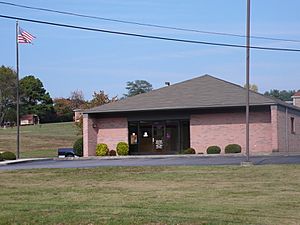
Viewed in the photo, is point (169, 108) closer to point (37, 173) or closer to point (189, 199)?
point (37, 173)

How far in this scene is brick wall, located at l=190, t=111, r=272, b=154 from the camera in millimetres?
42094

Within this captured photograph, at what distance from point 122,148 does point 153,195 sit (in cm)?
2824

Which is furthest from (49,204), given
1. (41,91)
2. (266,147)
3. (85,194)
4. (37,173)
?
(41,91)

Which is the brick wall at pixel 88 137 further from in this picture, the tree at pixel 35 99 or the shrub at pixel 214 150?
the tree at pixel 35 99

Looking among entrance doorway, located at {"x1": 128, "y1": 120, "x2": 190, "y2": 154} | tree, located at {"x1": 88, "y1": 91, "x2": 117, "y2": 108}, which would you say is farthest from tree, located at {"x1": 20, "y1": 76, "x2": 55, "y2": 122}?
entrance doorway, located at {"x1": 128, "y1": 120, "x2": 190, "y2": 154}

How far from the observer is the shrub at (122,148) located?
45.3 meters

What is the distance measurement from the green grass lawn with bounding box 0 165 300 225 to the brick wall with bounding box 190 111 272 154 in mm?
16014

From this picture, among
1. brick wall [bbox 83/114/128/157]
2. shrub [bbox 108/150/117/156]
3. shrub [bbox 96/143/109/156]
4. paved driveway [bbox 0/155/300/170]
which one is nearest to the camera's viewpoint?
paved driveway [bbox 0/155/300/170]

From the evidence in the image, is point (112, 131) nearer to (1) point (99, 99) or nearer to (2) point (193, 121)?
(2) point (193, 121)

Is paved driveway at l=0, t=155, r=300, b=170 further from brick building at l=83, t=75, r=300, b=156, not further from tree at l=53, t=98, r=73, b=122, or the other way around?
tree at l=53, t=98, r=73, b=122

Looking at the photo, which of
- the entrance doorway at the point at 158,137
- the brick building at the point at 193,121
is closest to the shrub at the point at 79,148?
the brick building at the point at 193,121

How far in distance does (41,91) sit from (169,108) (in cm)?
9005

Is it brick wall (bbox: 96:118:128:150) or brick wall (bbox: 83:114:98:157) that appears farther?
brick wall (bbox: 96:118:128:150)

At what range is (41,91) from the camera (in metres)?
131
